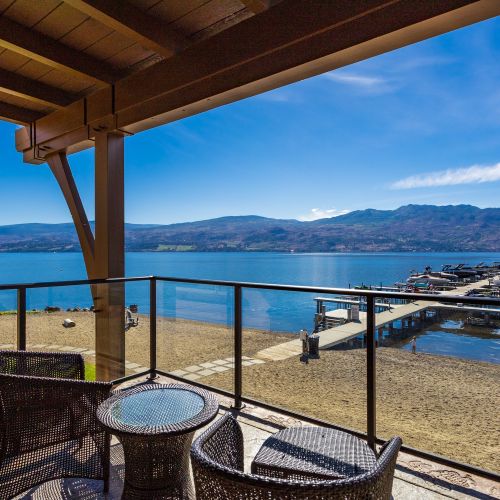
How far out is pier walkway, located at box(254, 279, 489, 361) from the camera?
2.56m

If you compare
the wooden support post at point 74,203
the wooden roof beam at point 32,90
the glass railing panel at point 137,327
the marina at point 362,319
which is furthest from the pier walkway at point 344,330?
the wooden roof beam at point 32,90

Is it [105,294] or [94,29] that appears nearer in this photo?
[94,29]

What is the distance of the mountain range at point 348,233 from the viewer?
54.2 meters

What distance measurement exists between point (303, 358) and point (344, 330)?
484mm

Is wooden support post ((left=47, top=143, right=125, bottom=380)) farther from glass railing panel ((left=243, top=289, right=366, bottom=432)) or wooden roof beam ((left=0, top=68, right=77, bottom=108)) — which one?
glass railing panel ((left=243, top=289, right=366, bottom=432))

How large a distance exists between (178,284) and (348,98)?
88.5ft

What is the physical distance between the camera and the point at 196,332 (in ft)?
13.7

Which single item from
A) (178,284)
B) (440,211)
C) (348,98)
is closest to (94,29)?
(178,284)

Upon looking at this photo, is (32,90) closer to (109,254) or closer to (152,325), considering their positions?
(109,254)

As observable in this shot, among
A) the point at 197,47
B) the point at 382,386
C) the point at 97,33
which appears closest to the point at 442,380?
the point at 382,386

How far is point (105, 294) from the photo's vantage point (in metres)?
4.02

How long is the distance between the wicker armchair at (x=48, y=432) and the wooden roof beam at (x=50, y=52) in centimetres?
261

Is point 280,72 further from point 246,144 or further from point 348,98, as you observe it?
point 246,144

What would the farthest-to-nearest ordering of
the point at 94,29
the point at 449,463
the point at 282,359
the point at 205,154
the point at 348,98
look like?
the point at 205,154 < the point at 348,98 < the point at 282,359 < the point at 94,29 < the point at 449,463
